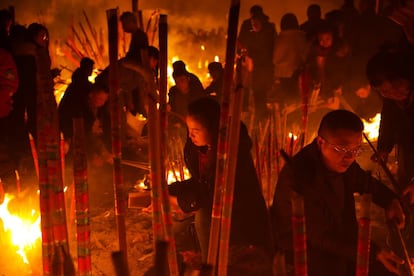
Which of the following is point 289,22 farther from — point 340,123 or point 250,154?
point 340,123

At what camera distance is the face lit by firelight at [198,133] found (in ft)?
8.59

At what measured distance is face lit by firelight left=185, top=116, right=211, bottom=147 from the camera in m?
2.62

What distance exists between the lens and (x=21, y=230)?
339 centimetres

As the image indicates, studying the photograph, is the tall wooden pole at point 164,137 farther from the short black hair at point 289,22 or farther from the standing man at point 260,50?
the standing man at point 260,50

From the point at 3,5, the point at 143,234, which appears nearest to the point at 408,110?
the point at 143,234

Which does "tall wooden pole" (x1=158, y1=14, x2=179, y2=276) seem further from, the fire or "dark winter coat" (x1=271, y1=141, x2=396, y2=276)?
the fire

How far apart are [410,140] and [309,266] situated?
4.03 feet

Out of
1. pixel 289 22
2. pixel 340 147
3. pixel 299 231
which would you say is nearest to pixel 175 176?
pixel 340 147

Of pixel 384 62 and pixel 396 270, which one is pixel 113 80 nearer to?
pixel 396 270

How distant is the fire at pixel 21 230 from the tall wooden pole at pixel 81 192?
1.61 meters

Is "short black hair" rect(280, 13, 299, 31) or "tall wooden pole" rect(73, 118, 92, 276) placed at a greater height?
"short black hair" rect(280, 13, 299, 31)

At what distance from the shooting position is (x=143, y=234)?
4.28 metres

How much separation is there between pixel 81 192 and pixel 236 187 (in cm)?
106

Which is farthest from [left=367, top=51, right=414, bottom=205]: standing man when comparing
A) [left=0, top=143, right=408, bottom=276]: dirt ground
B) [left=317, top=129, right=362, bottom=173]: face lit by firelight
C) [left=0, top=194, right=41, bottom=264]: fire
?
[left=0, top=194, right=41, bottom=264]: fire
